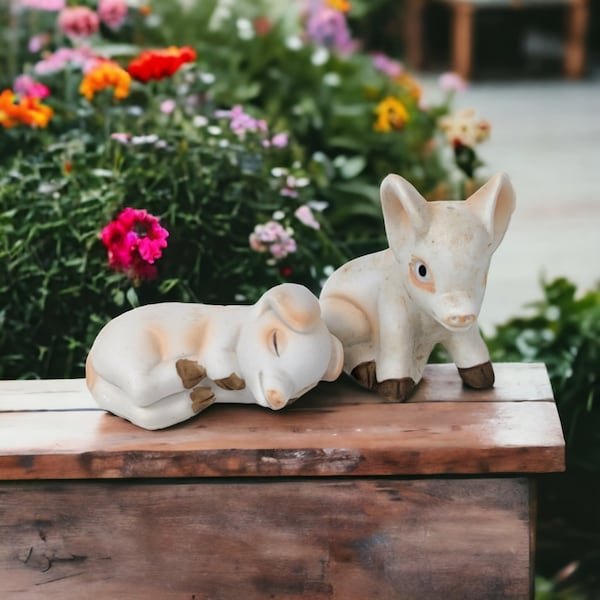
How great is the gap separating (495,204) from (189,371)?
509 mm

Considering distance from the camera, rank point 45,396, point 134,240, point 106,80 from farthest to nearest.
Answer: point 106,80 → point 134,240 → point 45,396

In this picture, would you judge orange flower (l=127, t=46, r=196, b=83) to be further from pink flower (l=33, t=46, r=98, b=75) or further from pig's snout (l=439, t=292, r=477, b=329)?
pig's snout (l=439, t=292, r=477, b=329)

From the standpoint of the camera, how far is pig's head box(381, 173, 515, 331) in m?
1.70

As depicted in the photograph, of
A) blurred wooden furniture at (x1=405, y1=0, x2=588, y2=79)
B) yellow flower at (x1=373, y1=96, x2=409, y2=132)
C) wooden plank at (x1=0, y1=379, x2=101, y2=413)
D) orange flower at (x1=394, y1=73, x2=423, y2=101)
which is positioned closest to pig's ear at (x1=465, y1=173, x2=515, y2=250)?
wooden plank at (x1=0, y1=379, x2=101, y2=413)

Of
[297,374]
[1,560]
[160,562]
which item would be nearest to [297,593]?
[160,562]

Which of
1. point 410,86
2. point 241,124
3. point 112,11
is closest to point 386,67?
point 410,86

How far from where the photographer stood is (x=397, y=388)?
72.4 inches

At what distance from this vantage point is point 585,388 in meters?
2.51

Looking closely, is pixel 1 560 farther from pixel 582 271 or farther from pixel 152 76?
pixel 582 271

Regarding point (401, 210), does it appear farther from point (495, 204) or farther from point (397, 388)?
point (397, 388)

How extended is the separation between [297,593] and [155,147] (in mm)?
1279

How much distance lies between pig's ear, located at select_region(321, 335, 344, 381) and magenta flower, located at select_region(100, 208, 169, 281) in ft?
1.72

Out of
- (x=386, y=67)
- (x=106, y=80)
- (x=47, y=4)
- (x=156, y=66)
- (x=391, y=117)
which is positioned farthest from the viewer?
(x=386, y=67)

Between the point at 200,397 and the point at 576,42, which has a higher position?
the point at 200,397
